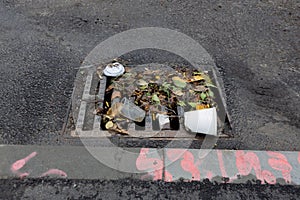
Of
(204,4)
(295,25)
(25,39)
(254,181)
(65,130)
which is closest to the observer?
(254,181)

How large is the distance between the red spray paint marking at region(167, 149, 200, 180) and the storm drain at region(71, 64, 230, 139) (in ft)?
0.54

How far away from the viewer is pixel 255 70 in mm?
3201

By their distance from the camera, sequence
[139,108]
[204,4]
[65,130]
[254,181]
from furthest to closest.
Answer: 1. [204,4]
2. [139,108]
3. [65,130]
4. [254,181]

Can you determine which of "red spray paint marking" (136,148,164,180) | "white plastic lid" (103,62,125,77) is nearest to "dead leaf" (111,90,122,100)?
"white plastic lid" (103,62,125,77)

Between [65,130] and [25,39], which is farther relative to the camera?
[25,39]

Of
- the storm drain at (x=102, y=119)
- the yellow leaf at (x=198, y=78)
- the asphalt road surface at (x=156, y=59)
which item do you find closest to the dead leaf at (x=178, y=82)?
the yellow leaf at (x=198, y=78)

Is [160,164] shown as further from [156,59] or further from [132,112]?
[156,59]

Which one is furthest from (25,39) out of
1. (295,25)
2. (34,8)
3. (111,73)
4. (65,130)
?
(295,25)

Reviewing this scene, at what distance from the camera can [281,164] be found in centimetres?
223

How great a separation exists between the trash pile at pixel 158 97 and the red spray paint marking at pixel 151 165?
0.32 m

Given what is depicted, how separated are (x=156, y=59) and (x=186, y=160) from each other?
1.46 metres

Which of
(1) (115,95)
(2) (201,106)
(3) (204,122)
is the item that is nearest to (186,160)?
(3) (204,122)

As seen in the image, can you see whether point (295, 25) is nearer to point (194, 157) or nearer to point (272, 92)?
point (272, 92)

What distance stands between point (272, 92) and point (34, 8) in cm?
352
